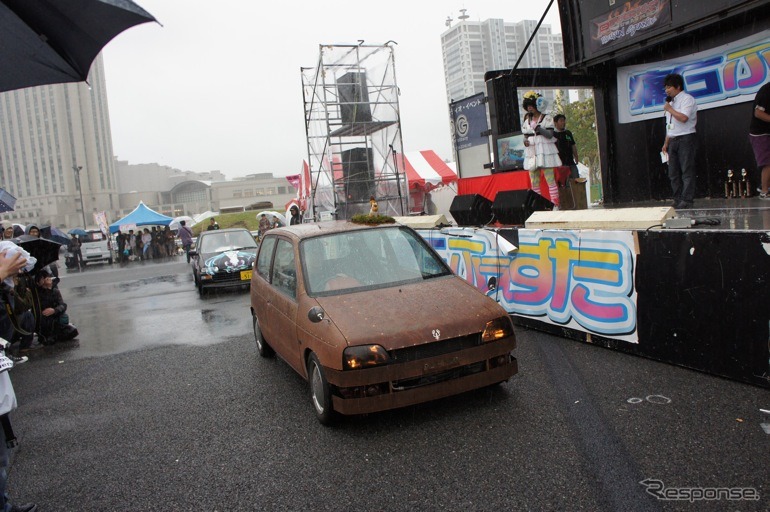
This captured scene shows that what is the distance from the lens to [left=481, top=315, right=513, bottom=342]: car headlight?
14.0 ft

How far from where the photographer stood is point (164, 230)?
3528 centimetres

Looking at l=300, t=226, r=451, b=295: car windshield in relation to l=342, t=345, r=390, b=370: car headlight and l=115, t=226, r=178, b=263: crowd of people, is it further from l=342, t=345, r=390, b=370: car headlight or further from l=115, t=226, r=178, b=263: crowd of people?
l=115, t=226, r=178, b=263: crowd of people

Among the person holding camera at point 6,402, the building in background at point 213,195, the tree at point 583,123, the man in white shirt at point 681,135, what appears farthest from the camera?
the building in background at point 213,195

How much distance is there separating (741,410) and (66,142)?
138977 mm

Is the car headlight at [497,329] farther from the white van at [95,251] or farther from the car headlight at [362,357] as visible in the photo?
the white van at [95,251]

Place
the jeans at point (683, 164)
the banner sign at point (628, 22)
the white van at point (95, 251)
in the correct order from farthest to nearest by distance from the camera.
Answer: the white van at point (95, 251), the banner sign at point (628, 22), the jeans at point (683, 164)

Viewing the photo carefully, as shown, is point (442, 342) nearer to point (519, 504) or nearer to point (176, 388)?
point (519, 504)

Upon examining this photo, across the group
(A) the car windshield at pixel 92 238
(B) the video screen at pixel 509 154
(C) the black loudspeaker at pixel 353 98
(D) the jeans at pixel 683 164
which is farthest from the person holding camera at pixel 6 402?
(A) the car windshield at pixel 92 238

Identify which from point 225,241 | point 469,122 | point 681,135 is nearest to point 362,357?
point 681,135

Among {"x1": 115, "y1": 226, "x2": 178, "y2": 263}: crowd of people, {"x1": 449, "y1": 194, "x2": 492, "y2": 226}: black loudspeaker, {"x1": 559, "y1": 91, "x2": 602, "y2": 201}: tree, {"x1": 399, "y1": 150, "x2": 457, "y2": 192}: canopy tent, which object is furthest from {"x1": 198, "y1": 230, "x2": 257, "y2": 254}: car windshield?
{"x1": 559, "y1": 91, "x2": 602, "y2": 201}: tree

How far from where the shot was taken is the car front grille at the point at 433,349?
13.1ft

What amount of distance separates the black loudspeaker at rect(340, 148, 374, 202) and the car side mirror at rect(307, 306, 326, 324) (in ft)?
45.6

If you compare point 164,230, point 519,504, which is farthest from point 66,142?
point 519,504

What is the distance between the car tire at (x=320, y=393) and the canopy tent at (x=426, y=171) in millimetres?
18019
